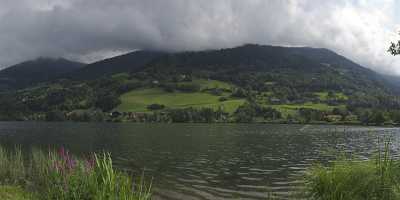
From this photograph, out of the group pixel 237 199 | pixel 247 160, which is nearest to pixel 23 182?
pixel 237 199

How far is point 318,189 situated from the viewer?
48.4 ft

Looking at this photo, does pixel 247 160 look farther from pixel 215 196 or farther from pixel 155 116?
pixel 155 116

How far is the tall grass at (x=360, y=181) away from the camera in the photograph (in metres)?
13.1

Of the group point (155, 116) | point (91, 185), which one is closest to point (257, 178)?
point (91, 185)

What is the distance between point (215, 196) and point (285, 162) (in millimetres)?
20825

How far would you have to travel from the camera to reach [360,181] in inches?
540

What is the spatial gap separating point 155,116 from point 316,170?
17918 centimetres

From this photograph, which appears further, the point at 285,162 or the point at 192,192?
the point at 285,162

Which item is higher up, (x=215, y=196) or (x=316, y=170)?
(x=316, y=170)

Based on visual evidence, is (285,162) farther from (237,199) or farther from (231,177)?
(237,199)

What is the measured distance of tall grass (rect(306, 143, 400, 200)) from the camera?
13070mm

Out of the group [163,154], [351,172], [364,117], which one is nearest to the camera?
[351,172]

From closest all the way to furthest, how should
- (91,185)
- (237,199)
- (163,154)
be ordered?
1. (91,185)
2. (237,199)
3. (163,154)

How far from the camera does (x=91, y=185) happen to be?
41.3ft
